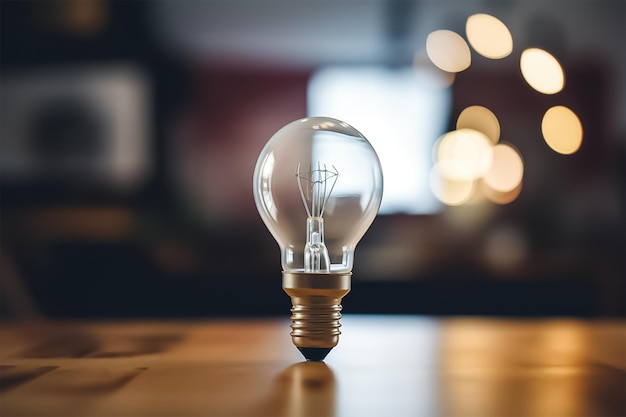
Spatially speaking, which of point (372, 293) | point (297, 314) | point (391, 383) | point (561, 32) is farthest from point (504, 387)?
point (561, 32)

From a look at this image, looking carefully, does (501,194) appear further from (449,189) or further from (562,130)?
(562,130)

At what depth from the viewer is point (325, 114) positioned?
288 centimetres

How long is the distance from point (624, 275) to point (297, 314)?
2.57 m

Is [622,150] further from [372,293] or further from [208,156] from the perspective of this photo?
[208,156]

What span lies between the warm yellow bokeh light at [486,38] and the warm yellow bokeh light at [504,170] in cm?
39

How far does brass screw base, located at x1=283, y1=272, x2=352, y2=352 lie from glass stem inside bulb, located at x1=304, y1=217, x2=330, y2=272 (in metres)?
0.04

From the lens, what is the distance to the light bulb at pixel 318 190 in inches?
28.0

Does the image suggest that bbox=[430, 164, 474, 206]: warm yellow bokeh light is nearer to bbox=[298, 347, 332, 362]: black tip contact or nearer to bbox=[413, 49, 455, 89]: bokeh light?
bbox=[413, 49, 455, 89]: bokeh light

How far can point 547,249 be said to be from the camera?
2910mm

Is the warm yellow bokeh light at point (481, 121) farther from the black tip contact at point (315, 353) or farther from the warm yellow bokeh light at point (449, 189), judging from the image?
the black tip contact at point (315, 353)

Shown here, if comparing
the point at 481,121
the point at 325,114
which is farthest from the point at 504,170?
the point at 325,114

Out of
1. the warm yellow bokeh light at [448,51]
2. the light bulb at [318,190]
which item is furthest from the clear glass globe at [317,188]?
the warm yellow bokeh light at [448,51]

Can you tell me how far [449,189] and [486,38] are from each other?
25.7 inches

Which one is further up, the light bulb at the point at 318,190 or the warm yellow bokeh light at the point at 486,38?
the warm yellow bokeh light at the point at 486,38
